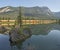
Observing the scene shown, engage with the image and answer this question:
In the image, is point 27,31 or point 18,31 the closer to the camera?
Result: point 18,31

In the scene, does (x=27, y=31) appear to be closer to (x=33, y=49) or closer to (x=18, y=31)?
(x=18, y=31)

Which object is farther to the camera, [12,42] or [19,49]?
[12,42]

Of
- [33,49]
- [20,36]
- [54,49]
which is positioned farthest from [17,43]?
[54,49]

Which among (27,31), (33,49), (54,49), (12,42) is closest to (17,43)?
(12,42)

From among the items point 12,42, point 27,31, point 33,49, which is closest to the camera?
point 33,49

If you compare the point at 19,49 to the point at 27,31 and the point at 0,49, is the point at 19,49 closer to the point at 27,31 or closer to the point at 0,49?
the point at 0,49

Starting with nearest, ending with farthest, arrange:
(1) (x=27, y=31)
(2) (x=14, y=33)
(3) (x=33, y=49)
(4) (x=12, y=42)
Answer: (3) (x=33, y=49) < (4) (x=12, y=42) < (2) (x=14, y=33) < (1) (x=27, y=31)

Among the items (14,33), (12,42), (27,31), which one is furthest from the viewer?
(27,31)

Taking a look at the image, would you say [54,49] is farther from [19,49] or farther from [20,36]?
[20,36]
